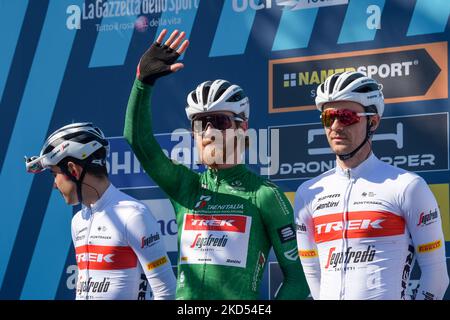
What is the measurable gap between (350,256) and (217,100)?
49.4 inches

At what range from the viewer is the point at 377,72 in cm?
781

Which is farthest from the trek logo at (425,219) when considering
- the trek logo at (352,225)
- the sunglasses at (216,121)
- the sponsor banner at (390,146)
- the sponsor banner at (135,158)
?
the sponsor banner at (135,158)

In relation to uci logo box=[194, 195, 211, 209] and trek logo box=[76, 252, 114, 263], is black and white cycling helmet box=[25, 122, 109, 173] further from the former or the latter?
uci logo box=[194, 195, 211, 209]

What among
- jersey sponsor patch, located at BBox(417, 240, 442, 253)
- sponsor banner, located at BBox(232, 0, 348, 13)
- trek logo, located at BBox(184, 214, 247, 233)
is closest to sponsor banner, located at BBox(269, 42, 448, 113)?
sponsor banner, located at BBox(232, 0, 348, 13)

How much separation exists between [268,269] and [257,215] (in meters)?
1.72

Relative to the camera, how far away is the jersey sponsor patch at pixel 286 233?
635 centimetres

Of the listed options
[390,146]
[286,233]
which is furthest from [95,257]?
[390,146]

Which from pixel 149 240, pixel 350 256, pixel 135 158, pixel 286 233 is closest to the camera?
pixel 350 256

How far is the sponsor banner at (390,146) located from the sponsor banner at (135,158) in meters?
0.76

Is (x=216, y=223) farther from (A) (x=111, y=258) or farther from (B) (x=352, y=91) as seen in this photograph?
(B) (x=352, y=91)
